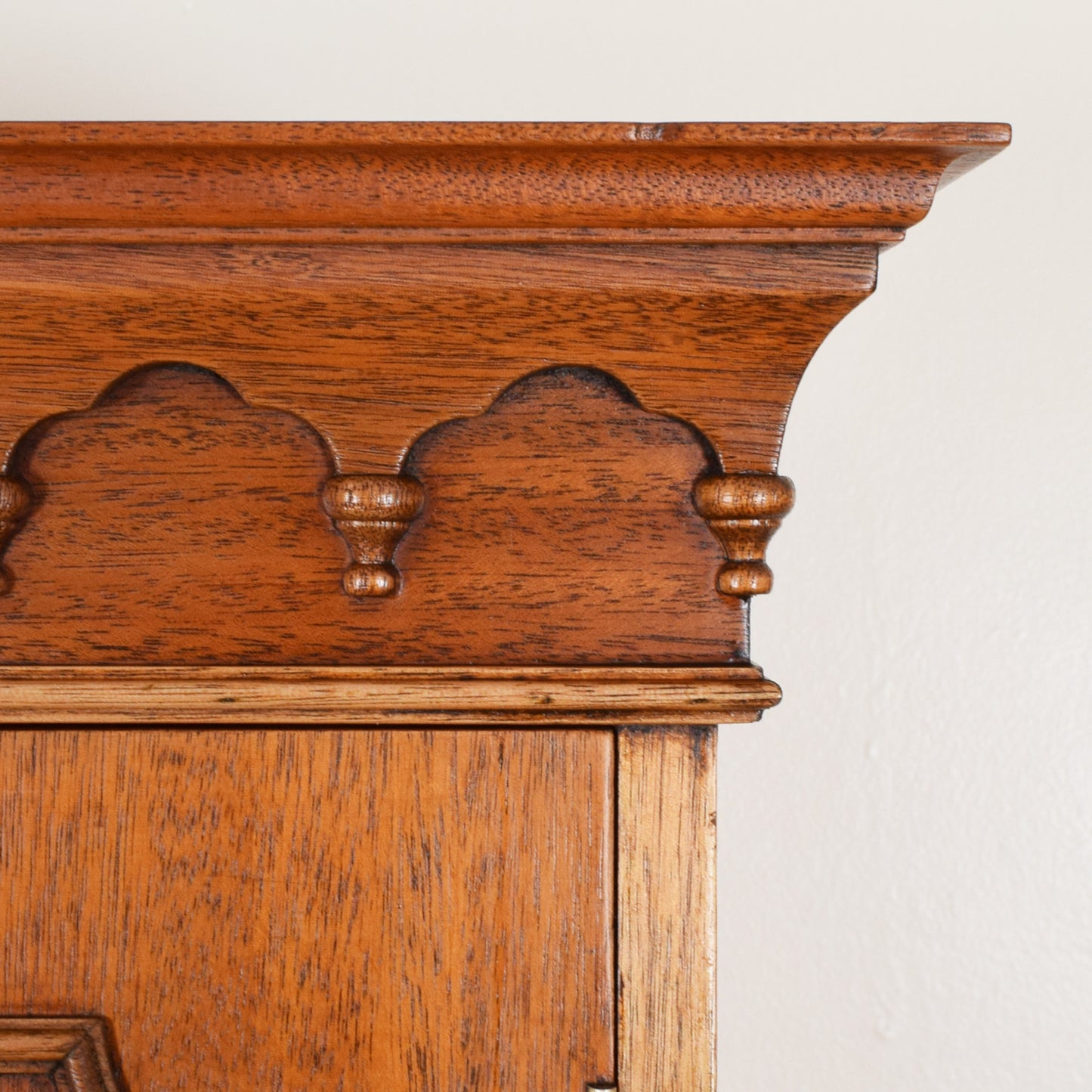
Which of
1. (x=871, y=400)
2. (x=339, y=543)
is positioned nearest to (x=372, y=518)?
(x=339, y=543)

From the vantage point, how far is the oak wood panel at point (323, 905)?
378 mm

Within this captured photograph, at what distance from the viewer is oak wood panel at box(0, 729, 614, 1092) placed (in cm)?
38

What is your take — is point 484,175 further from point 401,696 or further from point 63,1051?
point 63,1051

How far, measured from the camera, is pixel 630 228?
35 cm

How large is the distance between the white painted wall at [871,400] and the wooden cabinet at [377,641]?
0.35m

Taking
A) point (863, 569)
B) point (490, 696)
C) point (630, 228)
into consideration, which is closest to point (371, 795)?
point (490, 696)

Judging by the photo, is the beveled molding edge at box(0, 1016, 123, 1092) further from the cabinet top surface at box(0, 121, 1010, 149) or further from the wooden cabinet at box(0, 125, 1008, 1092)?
the cabinet top surface at box(0, 121, 1010, 149)

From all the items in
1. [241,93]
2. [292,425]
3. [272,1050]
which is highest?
[241,93]

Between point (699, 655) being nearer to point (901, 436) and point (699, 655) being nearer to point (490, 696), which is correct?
point (490, 696)

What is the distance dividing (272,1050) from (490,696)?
0.15 meters

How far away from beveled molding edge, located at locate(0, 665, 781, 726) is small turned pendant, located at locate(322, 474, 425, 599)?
0.03 metres

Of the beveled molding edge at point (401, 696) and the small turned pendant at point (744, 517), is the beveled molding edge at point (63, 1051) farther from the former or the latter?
the small turned pendant at point (744, 517)

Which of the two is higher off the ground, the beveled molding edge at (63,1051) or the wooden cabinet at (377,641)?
the wooden cabinet at (377,641)

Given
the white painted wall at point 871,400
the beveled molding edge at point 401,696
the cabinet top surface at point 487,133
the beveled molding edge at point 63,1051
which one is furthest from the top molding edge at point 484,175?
the white painted wall at point 871,400
